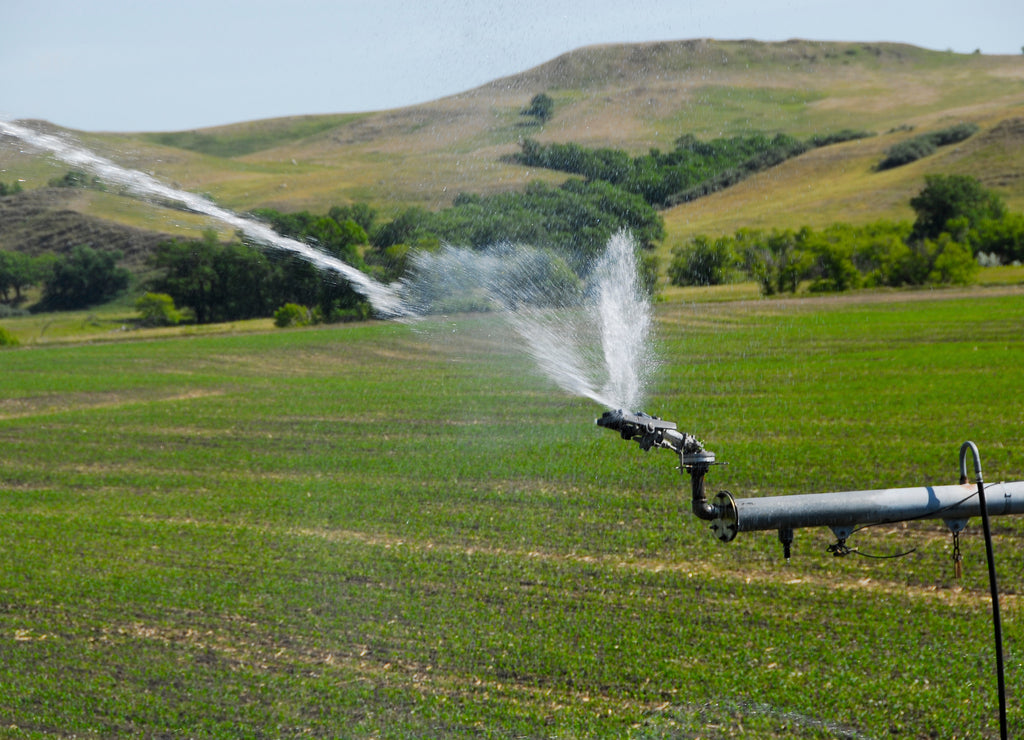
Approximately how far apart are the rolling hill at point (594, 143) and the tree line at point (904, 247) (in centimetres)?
291

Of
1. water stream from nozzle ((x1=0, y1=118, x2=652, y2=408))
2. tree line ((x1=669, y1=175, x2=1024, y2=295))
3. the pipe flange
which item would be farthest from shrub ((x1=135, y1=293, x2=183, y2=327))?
the pipe flange

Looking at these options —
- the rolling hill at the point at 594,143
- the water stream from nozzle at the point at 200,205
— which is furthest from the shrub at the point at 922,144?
the water stream from nozzle at the point at 200,205

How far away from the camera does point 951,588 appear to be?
10.8 meters

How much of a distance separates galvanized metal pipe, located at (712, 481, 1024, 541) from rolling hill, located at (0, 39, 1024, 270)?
4744mm

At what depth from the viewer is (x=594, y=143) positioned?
17500mm

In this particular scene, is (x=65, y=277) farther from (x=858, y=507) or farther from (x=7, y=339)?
(x=858, y=507)

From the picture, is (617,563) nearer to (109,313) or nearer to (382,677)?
(382,677)

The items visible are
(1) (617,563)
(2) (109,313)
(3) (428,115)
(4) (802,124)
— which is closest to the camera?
(1) (617,563)

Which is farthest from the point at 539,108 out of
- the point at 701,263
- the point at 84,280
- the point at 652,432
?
the point at 84,280

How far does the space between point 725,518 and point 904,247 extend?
211 ft

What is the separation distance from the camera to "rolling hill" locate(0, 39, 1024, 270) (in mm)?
9297

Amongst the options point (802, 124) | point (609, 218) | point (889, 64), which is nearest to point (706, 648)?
point (609, 218)

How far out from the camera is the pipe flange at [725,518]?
3.38 m

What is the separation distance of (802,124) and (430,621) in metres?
70.9
